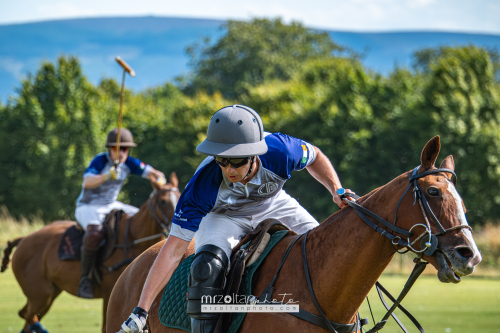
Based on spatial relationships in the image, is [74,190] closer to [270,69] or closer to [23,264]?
[23,264]

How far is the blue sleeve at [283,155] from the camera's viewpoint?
329cm

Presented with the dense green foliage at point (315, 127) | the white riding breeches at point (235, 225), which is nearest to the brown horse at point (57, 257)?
the white riding breeches at point (235, 225)

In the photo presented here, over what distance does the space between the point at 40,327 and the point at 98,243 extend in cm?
140

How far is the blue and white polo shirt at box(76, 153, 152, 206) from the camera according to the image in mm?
7633

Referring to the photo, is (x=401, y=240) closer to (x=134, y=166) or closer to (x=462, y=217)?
(x=462, y=217)

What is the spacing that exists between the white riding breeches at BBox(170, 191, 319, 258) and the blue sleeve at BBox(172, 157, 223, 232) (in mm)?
59

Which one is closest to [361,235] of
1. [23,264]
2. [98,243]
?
[98,243]

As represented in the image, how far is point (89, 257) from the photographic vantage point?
7.21 m

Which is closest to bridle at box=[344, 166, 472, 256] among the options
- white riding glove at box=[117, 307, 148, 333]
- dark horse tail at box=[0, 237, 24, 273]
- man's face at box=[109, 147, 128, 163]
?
white riding glove at box=[117, 307, 148, 333]

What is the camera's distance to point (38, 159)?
24.2m

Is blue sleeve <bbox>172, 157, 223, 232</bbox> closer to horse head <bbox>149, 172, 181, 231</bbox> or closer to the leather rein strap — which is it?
the leather rein strap

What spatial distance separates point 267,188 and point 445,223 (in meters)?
1.15

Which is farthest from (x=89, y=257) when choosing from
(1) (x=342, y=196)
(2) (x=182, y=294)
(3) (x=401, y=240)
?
(3) (x=401, y=240)

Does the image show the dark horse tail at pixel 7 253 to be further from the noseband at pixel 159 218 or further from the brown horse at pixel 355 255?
the brown horse at pixel 355 255
